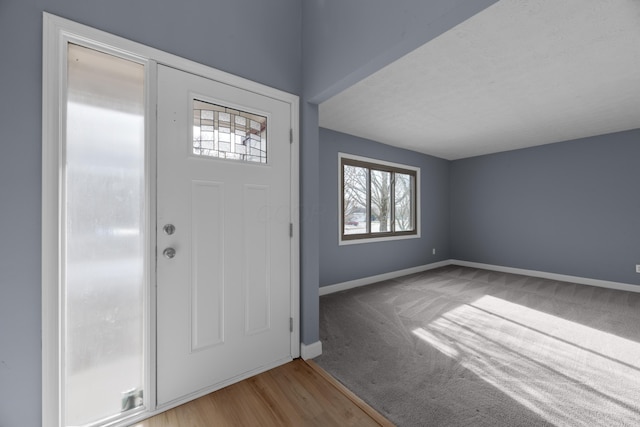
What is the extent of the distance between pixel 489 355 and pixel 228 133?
107 inches

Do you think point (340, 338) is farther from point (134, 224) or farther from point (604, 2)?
point (604, 2)

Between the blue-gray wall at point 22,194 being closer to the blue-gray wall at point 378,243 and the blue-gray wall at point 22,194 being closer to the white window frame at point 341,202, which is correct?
the blue-gray wall at point 378,243

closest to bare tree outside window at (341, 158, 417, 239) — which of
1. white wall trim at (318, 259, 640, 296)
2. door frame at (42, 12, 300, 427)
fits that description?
white wall trim at (318, 259, 640, 296)

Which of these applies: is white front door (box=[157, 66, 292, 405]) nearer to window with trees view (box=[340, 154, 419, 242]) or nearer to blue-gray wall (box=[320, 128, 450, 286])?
blue-gray wall (box=[320, 128, 450, 286])

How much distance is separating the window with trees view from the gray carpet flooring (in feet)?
3.88

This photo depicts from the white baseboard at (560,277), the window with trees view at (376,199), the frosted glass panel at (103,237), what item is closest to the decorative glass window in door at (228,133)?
the frosted glass panel at (103,237)

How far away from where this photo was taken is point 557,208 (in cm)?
451

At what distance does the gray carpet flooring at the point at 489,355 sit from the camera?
5.11 feet

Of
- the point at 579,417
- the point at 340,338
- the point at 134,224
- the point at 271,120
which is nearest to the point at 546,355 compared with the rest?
the point at 579,417

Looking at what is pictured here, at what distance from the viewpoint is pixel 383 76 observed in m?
2.41

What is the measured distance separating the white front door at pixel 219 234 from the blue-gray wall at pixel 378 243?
1.84 metres

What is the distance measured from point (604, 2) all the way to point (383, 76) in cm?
142

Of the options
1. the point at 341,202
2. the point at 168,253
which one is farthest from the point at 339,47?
the point at 341,202

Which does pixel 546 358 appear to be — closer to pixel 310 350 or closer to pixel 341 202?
pixel 310 350
